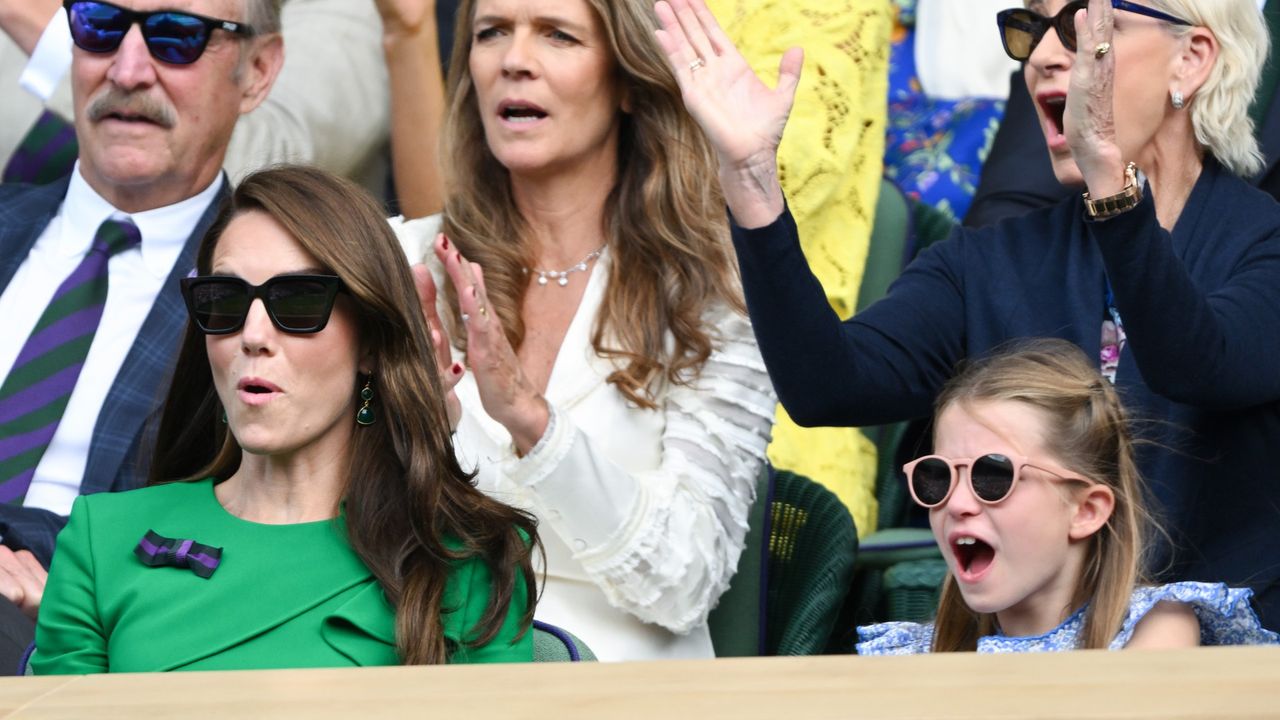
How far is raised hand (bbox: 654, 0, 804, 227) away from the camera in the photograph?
247 centimetres

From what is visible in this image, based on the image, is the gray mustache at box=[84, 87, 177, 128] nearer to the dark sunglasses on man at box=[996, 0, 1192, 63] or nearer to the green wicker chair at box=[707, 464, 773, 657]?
the green wicker chair at box=[707, 464, 773, 657]

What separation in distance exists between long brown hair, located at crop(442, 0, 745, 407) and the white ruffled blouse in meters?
0.04

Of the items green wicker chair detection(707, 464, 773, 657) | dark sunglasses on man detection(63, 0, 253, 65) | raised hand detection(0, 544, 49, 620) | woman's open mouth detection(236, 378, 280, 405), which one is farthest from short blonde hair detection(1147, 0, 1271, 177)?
raised hand detection(0, 544, 49, 620)

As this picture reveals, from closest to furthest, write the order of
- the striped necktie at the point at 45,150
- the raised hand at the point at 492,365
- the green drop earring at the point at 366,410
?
the green drop earring at the point at 366,410
the raised hand at the point at 492,365
the striped necktie at the point at 45,150

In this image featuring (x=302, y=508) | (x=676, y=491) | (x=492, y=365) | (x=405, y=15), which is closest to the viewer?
(x=302, y=508)

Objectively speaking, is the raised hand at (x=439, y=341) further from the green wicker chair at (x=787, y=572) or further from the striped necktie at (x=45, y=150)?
the striped necktie at (x=45, y=150)

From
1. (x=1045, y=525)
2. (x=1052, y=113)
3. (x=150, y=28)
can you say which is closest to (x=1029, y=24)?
(x=1052, y=113)

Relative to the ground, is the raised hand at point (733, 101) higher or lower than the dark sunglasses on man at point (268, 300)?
higher

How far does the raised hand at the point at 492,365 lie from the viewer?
8.79 ft

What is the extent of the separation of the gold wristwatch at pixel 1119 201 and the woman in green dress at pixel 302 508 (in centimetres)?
88

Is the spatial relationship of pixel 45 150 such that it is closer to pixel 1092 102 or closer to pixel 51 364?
pixel 51 364

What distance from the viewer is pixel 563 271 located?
335 centimetres

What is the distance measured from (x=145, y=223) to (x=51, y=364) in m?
0.35

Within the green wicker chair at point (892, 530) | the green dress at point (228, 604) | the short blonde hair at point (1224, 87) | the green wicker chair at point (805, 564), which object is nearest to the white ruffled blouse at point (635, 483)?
the green wicker chair at point (805, 564)
